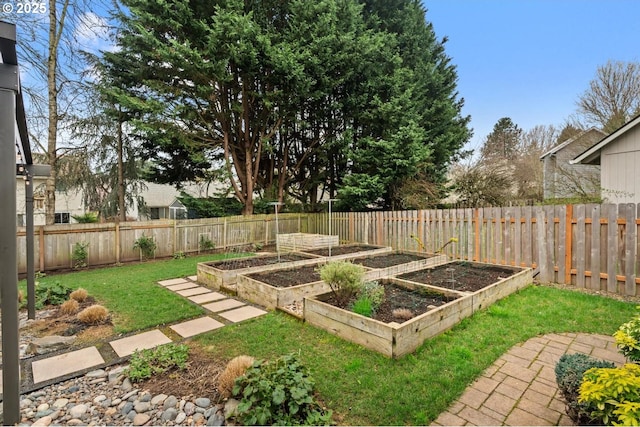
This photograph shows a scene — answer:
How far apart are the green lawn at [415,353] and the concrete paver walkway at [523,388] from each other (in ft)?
0.31

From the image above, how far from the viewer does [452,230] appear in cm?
713

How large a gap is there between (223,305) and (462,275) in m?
4.28

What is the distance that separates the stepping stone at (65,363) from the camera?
106 inches

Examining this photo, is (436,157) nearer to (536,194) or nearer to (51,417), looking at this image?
(536,194)

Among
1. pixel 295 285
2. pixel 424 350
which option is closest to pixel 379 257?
pixel 295 285

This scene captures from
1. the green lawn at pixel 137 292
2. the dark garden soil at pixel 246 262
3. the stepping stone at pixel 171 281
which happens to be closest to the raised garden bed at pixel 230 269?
the dark garden soil at pixel 246 262

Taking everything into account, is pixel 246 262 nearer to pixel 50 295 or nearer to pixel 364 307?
pixel 50 295

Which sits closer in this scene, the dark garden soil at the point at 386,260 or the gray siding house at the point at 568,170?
the dark garden soil at the point at 386,260

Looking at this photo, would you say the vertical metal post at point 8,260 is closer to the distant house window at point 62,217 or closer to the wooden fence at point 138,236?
the wooden fence at point 138,236

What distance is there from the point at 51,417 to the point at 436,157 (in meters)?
13.7

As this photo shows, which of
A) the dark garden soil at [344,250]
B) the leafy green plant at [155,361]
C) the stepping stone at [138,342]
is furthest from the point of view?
the dark garden soil at [344,250]

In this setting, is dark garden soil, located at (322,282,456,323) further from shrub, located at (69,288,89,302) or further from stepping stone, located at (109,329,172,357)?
shrub, located at (69,288,89,302)

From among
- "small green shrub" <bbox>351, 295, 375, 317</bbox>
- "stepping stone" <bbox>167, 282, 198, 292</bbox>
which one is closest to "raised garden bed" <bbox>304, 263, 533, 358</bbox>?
"small green shrub" <bbox>351, 295, 375, 317</bbox>

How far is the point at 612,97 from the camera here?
13.5m
